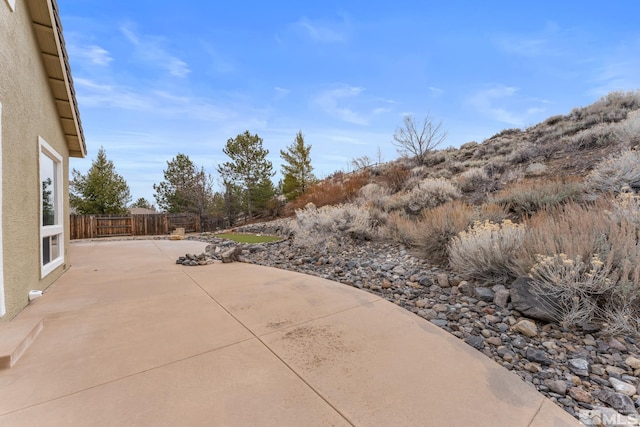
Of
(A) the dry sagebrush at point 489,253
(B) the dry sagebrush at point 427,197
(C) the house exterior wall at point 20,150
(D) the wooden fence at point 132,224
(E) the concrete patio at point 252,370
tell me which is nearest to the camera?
(E) the concrete patio at point 252,370

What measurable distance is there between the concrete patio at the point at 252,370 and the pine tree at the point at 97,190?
20922 mm

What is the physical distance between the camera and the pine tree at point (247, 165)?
22672mm

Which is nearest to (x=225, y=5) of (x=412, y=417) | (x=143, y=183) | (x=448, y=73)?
(x=448, y=73)

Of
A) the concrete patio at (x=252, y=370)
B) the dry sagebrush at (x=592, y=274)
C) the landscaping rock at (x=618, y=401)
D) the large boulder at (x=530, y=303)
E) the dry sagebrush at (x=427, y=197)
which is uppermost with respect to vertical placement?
the dry sagebrush at (x=427, y=197)

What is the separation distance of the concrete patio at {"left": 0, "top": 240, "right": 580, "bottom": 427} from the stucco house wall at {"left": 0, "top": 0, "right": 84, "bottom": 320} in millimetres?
519

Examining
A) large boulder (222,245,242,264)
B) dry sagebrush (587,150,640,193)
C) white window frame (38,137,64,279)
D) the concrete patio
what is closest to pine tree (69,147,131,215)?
white window frame (38,137,64,279)

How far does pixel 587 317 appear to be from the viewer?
2545 mm

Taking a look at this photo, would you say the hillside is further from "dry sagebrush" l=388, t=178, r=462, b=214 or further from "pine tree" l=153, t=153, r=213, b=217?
"pine tree" l=153, t=153, r=213, b=217

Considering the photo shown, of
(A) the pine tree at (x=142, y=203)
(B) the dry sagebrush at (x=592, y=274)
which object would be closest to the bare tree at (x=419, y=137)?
(B) the dry sagebrush at (x=592, y=274)

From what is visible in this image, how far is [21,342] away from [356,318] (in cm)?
300

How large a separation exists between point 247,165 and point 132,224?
9.52m

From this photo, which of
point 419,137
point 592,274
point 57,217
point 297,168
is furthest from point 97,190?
point 592,274

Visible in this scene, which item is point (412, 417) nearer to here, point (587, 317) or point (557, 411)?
point (557, 411)

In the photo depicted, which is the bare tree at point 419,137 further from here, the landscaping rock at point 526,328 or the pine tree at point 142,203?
the pine tree at point 142,203
